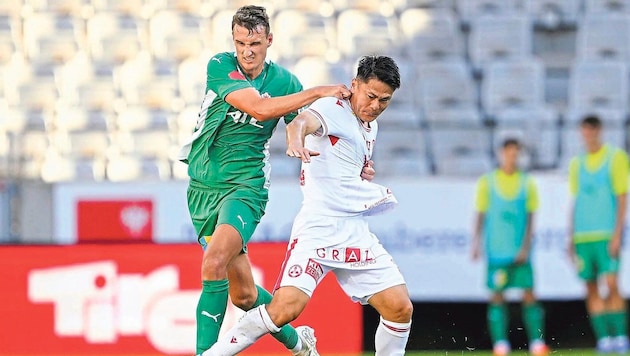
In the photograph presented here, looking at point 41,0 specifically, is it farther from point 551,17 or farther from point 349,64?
point 551,17

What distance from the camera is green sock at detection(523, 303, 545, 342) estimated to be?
10469mm

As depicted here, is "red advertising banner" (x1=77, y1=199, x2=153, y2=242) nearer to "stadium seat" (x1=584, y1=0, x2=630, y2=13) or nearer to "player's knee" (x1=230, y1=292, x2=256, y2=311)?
"player's knee" (x1=230, y1=292, x2=256, y2=311)

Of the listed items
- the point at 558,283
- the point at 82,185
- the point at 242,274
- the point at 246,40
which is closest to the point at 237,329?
the point at 242,274

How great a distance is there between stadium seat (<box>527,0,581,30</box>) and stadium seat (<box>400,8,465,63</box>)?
0.94 meters

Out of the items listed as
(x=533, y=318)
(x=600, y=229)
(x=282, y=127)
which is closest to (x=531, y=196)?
(x=600, y=229)

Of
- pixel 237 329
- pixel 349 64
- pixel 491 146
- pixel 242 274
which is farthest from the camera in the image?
pixel 349 64

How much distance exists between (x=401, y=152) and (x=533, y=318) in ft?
7.58

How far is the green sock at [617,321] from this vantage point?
412 inches

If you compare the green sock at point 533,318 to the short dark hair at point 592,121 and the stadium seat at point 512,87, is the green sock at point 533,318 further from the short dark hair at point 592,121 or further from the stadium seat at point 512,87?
the stadium seat at point 512,87

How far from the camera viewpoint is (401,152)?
463 inches

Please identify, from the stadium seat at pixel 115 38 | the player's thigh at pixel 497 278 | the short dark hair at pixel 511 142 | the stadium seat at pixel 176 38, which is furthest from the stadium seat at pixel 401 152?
the stadium seat at pixel 115 38

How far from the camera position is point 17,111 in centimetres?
1234

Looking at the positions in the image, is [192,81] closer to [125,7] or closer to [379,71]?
[125,7]

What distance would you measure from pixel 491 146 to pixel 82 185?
168 inches
